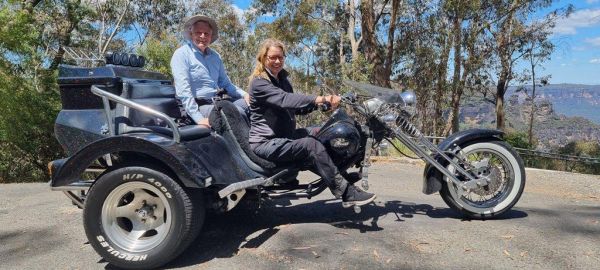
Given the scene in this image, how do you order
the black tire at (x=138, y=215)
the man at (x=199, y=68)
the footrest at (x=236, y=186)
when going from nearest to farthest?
the black tire at (x=138, y=215) < the footrest at (x=236, y=186) < the man at (x=199, y=68)

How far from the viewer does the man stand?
15.5 ft

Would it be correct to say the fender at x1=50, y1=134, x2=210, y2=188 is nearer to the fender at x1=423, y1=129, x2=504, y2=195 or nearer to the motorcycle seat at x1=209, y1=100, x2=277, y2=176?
the motorcycle seat at x1=209, y1=100, x2=277, y2=176

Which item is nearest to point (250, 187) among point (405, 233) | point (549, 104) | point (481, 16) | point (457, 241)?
point (405, 233)

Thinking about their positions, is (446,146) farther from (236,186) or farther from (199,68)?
(199,68)

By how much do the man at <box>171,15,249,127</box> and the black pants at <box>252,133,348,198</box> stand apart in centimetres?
74

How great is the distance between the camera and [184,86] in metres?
4.64

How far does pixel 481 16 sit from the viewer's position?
2345cm

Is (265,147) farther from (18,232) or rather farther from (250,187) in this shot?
(18,232)

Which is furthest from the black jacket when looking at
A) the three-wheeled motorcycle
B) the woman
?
the three-wheeled motorcycle

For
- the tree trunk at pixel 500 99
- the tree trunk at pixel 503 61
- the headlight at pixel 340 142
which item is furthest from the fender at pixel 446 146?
the tree trunk at pixel 500 99

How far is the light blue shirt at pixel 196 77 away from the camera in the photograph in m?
4.60

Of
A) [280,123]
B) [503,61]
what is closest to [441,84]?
[503,61]

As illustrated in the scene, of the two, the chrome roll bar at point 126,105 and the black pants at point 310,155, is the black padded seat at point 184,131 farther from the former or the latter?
the black pants at point 310,155

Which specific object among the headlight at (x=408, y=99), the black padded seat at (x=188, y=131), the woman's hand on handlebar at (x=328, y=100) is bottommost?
the black padded seat at (x=188, y=131)
